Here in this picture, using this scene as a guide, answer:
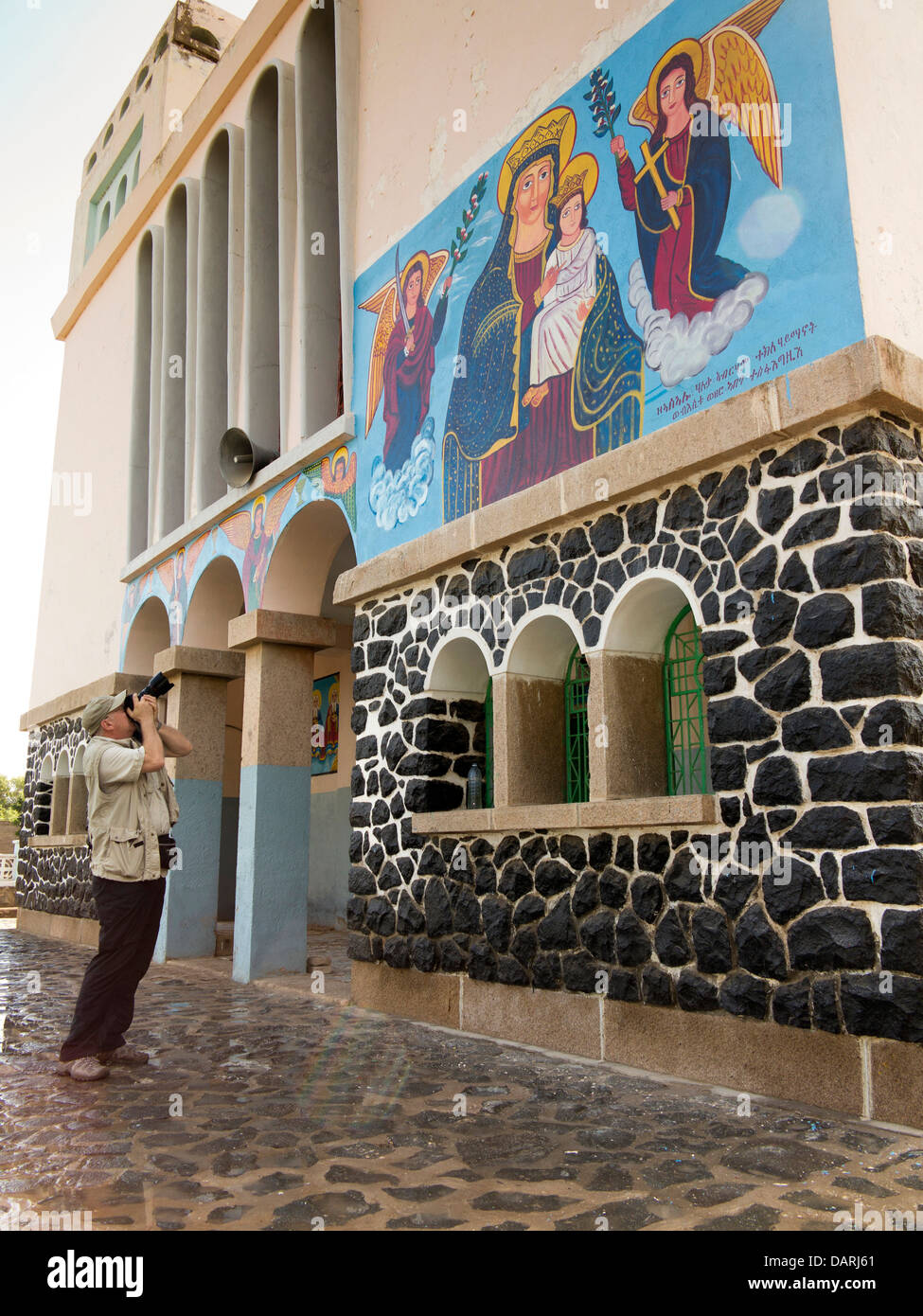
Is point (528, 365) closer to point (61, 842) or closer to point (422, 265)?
point (422, 265)

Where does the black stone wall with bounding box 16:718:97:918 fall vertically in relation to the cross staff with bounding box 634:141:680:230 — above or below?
below

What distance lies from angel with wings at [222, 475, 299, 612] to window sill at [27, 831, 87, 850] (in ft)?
18.9

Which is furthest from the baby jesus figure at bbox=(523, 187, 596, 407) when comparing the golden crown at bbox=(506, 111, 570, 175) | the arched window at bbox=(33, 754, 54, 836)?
the arched window at bbox=(33, 754, 54, 836)

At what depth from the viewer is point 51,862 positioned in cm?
1565

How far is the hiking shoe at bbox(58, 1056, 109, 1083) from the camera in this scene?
5355mm

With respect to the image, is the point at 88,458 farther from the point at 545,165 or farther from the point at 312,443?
the point at 545,165

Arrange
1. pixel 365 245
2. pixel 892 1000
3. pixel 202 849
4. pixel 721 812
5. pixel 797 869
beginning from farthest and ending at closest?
pixel 202 849, pixel 365 245, pixel 721 812, pixel 797 869, pixel 892 1000

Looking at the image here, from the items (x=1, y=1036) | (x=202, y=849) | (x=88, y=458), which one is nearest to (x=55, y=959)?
(x=202, y=849)

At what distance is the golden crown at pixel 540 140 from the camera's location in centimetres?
696

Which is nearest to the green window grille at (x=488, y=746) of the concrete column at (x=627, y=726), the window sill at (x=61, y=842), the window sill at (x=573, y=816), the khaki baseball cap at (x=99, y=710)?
the window sill at (x=573, y=816)

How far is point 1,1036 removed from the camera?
22.1ft

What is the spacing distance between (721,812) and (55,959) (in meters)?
9.34

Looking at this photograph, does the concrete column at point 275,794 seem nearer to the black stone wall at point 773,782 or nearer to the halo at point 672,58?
the black stone wall at point 773,782

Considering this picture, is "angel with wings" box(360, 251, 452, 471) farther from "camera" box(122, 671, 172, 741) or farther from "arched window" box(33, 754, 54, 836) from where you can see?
"arched window" box(33, 754, 54, 836)
